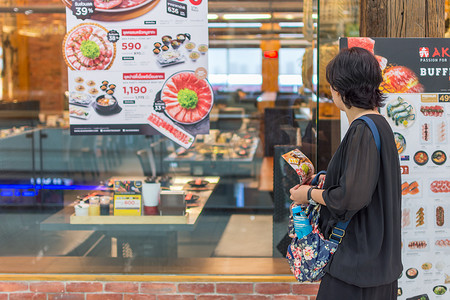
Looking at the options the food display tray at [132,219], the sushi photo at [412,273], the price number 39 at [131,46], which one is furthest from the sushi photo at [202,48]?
the sushi photo at [412,273]

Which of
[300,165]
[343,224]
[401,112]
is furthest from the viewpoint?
[401,112]

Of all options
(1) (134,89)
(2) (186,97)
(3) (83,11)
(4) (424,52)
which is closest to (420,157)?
(4) (424,52)

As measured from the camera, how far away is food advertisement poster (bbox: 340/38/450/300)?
2639 millimetres

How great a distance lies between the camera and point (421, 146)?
2650 millimetres

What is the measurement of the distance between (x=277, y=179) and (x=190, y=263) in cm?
74

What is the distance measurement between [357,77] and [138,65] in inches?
63.2

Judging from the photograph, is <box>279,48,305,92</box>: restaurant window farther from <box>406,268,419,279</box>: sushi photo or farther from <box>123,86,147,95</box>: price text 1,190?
<box>406,268,419,279</box>: sushi photo

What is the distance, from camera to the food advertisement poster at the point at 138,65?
3082mm

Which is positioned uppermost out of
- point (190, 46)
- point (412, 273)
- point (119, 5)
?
point (119, 5)

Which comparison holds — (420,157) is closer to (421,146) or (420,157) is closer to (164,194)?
(421,146)

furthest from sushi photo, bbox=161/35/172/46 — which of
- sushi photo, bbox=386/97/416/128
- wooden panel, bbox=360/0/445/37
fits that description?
sushi photo, bbox=386/97/416/128

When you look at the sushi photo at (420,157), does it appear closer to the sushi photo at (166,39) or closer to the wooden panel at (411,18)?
the wooden panel at (411,18)

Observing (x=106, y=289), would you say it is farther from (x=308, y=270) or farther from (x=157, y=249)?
(x=308, y=270)

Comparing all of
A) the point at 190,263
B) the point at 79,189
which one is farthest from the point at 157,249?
the point at 79,189
